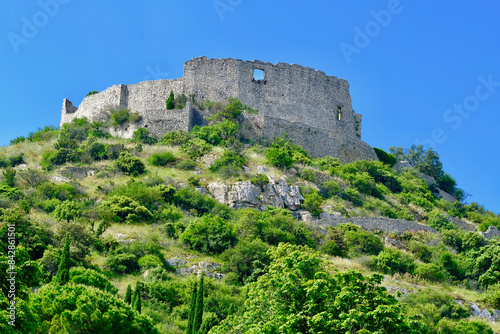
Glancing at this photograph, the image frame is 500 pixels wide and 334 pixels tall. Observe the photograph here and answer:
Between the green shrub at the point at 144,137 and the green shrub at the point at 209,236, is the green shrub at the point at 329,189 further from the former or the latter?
the green shrub at the point at 144,137

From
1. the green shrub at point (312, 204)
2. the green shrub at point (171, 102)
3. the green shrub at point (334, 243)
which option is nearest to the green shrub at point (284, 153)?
the green shrub at point (312, 204)

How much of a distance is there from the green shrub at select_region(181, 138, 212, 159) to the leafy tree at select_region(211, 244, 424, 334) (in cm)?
2237

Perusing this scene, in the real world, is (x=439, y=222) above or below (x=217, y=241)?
above

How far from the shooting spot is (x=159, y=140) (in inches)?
1623

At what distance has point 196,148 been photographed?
3897 cm

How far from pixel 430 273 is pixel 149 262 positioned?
1267 centimetres

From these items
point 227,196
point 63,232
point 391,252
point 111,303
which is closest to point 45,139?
point 227,196

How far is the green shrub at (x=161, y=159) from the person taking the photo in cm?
3756

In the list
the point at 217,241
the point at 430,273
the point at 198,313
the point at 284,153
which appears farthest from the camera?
the point at 284,153

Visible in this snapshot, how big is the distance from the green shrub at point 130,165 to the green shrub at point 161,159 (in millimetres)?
1029

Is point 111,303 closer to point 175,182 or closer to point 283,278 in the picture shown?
point 283,278

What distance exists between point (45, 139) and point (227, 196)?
1497 cm

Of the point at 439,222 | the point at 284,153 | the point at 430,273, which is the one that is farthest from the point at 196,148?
the point at 430,273

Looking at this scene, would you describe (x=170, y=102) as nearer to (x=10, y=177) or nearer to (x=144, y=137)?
(x=144, y=137)
